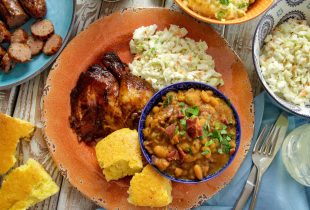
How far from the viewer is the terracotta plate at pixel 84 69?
362 cm

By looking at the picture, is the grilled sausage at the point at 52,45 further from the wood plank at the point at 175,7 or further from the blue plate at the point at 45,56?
the wood plank at the point at 175,7

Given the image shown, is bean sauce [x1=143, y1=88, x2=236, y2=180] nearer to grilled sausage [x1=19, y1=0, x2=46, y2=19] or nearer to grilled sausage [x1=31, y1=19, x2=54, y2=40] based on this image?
grilled sausage [x1=31, y1=19, x2=54, y2=40]

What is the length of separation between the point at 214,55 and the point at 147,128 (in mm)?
844

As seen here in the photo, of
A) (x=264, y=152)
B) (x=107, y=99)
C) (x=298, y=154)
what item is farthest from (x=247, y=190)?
(x=107, y=99)

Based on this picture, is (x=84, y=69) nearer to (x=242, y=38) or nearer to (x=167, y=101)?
(x=167, y=101)

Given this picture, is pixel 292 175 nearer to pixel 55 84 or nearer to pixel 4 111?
pixel 55 84

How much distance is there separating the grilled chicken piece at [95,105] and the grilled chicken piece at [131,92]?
0.05 meters

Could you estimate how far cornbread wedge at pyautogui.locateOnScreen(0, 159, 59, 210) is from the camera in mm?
3620

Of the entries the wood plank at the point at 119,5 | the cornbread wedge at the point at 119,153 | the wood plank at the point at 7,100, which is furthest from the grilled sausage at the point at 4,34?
the cornbread wedge at the point at 119,153

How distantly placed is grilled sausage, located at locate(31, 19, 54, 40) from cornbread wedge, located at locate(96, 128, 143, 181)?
3.13ft

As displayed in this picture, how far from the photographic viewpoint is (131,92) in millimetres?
3539

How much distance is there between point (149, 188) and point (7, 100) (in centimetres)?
142

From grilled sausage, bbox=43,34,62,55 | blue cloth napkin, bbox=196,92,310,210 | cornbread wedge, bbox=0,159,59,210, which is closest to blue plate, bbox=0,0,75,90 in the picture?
grilled sausage, bbox=43,34,62,55

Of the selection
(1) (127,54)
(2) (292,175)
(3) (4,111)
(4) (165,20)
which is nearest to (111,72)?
(1) (127,54)
